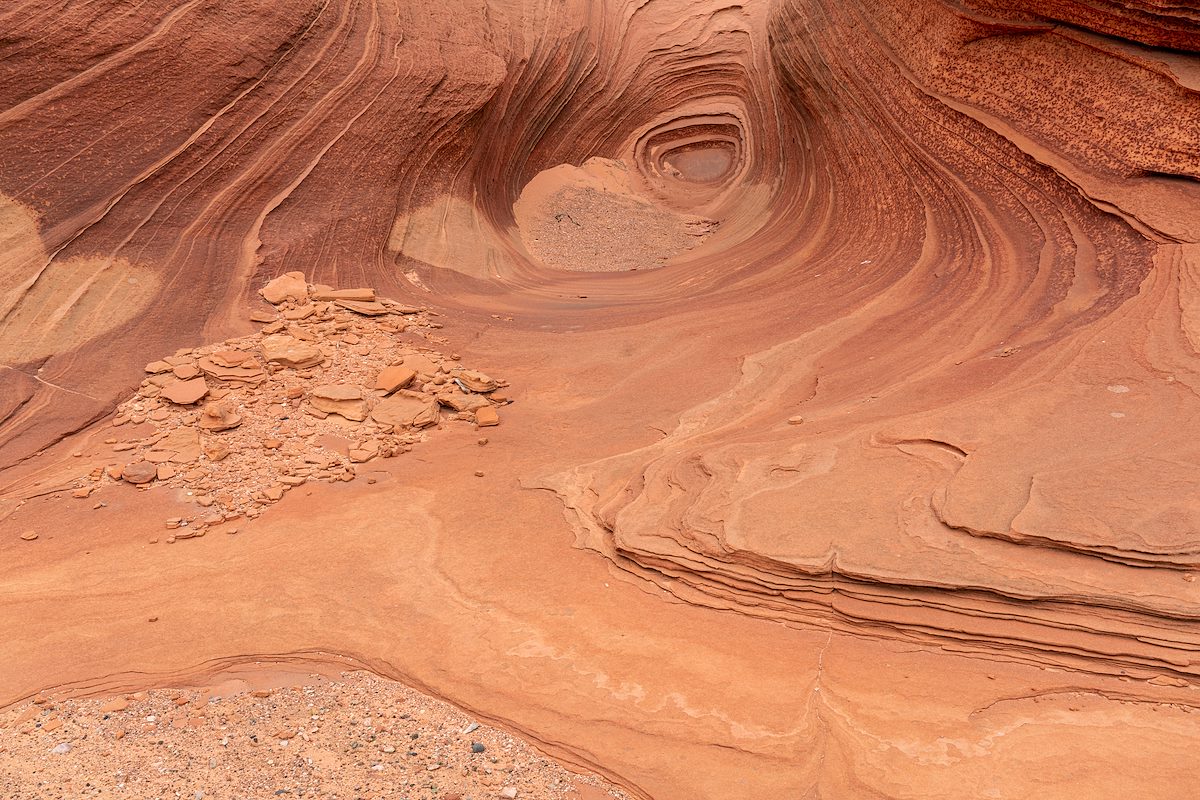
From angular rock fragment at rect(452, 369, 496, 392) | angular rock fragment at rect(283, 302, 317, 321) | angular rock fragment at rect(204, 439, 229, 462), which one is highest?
angular rock fragment at rect(283, 302, 317, 321)

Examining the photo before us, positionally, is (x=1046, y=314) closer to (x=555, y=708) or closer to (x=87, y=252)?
(x=555, y=708)

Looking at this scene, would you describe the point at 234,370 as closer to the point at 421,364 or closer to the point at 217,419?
the point at 217,419

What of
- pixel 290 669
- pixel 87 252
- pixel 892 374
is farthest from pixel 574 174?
pixel 290 669

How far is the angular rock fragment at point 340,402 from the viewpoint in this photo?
17.2ft

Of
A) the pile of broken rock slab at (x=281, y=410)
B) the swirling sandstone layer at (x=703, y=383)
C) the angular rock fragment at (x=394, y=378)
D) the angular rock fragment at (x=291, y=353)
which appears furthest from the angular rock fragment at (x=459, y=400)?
the angular rock fragment at (x=291, y=353)

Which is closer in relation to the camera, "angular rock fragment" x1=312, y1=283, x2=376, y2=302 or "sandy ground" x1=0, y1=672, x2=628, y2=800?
"sandy ground" x1=0, y1=672, x2=628, y2=800

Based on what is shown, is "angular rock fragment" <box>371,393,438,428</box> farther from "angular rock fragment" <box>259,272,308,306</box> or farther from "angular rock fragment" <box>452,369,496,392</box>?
"angular rock fragment" <box>259,272,308,306</box>

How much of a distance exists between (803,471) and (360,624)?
79.3 inches

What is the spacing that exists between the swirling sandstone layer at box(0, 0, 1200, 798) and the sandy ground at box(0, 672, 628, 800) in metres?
0.14

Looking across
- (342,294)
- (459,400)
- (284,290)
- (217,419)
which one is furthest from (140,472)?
(342,294)

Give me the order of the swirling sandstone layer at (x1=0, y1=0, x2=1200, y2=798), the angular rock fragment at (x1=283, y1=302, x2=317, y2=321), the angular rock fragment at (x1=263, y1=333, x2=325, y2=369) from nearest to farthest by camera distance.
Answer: the swirling sandstone layer at (x1=0, y1=0, x2=1200, y2=798) → the angular rock fragment at (x1=263, y1=333, x2=325, y2=369) → the angular rock fragment at (x1=283, y1=302, x2=317, y2=321)

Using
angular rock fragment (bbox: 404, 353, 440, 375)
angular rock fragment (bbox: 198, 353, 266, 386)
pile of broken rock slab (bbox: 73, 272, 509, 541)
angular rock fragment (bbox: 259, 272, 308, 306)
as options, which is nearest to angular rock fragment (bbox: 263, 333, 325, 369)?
pile of broken rock slab (bbox: 73, 272, 509, 541)

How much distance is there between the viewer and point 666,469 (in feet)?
14.1

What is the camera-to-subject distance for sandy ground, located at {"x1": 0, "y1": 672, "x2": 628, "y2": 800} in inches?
109
